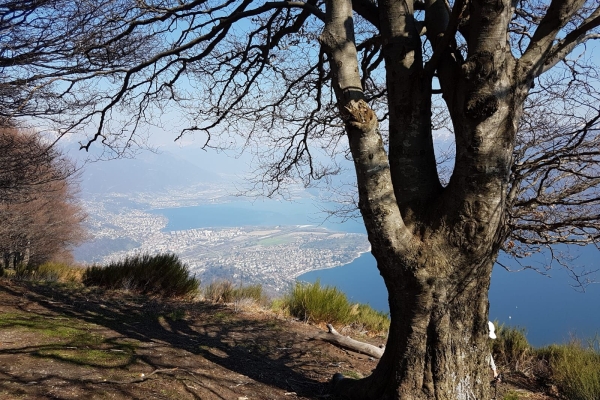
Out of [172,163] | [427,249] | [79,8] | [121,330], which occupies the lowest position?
[121,330]

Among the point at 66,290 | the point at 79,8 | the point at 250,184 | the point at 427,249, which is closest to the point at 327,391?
the point at 427,249

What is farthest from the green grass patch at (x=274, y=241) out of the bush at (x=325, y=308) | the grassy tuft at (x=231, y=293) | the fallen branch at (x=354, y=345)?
the fallen branch at (x=354, y=345)

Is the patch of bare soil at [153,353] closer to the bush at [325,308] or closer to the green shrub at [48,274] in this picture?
the bush at [325,308]

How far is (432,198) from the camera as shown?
254 cm

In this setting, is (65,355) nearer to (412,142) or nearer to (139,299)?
(412,142)

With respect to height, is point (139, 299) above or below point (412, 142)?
below

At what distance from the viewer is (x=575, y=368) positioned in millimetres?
3807

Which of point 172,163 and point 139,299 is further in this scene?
point 172,163

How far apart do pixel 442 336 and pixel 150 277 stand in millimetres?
5954

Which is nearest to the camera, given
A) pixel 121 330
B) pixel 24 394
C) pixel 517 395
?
pixel 24 394

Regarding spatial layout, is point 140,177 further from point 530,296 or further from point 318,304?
point 318,304

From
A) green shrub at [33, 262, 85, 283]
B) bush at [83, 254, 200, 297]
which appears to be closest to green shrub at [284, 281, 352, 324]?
bush at [83, 254, 200, 297]

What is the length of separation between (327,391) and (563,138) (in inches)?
124

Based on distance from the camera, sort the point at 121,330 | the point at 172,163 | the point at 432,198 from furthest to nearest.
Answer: the point at 172,163 → the point at 121,330 → the point at 432,198
